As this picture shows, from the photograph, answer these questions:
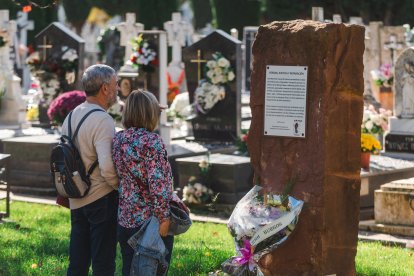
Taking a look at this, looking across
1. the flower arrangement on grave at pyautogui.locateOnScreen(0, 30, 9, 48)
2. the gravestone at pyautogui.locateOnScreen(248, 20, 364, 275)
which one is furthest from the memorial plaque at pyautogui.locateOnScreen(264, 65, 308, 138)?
the flower arrangement on grave at pyautogui.locateOnScreen(0, 30, 9, 48)

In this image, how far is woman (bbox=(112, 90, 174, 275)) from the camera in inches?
246

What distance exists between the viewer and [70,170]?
6562 millimetres

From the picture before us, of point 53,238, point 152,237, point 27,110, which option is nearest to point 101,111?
point 152,237

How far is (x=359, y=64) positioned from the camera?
709cm

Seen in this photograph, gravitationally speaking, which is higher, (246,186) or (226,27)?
(226,27)

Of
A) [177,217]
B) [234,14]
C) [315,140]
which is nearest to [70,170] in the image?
[177,217]

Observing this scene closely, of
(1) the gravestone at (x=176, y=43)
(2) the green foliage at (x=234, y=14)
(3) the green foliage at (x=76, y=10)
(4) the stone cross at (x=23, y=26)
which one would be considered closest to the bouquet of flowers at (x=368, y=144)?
(1) the gravestone at (x=176, y=43)

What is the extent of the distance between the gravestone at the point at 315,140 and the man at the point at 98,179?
1072 mm

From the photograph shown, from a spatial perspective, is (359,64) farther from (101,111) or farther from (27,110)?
(27,110)

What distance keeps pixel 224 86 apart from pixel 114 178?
919 centimetres

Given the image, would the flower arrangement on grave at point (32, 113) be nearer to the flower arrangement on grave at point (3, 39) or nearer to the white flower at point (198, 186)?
the flower arrangement on grave at point (3, 39)

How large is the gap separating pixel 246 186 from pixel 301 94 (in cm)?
612

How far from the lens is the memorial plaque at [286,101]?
6852 mm

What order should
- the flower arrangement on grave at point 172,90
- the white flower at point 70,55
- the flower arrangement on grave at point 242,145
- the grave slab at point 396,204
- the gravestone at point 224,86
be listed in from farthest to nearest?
the flower arrangement on grave at point 172,90 → the white flower at point 70,55 → the gravestone at point 224,86 → the flower arrangement on grave at point 242,145 → the grave slab at point 396,204
